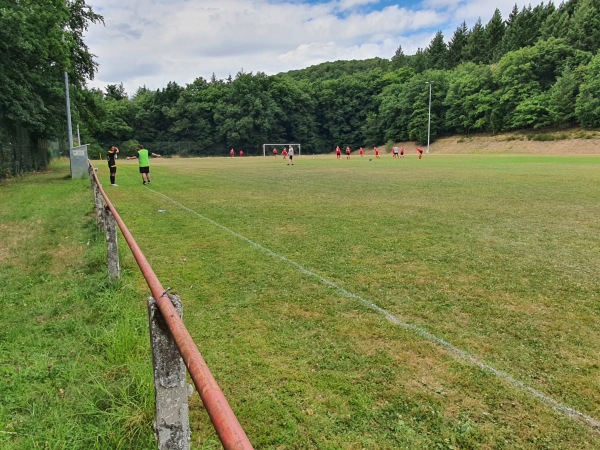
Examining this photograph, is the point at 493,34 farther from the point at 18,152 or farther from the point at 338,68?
the point at 18,152

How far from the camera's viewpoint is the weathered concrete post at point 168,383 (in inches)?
75.8

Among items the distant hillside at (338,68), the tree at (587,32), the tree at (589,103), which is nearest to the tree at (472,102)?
the tree at (589,103)

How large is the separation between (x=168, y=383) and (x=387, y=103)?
92822 mm

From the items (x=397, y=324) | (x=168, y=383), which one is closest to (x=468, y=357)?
(x=397, y=324)

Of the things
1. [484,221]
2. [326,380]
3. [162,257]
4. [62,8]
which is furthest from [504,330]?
[62,8]

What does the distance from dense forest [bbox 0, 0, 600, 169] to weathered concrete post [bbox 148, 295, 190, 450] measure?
213ft

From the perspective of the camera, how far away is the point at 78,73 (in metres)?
31.1

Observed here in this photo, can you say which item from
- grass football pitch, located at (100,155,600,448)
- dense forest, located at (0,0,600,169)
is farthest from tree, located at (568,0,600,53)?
grass football pitch, located at (100,155,600,448)

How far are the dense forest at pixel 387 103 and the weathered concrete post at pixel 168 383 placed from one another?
64805 millimetres

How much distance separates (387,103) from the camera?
8906cm

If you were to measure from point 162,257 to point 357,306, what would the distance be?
146 inches

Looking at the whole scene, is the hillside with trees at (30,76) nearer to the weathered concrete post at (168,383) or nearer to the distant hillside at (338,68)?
the weathered concrete post at (168,383)

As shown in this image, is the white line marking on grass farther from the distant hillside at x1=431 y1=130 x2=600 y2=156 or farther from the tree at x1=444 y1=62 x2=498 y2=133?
the tree at x1=444 y1=62 x2=498 y2=133

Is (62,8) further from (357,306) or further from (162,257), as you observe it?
(357,306)
